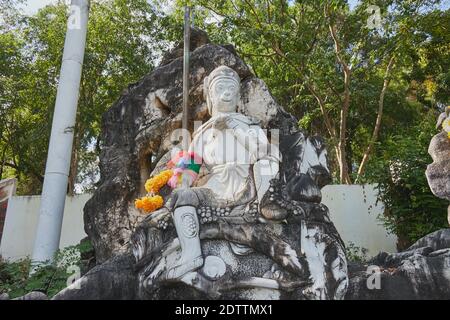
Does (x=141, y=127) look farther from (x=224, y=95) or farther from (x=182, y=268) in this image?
(x=182, y=268)

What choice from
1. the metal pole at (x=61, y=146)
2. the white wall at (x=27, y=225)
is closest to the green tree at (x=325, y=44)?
the metal pole at (x=61, y=146)

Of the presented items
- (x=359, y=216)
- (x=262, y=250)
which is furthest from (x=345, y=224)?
(x=262, y=250)

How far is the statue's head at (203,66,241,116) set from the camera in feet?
17.6

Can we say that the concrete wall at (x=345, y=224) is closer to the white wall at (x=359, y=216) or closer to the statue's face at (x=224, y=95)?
the white wall at (x=359, y=216)

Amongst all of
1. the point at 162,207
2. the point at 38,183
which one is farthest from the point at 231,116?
the point at 38,183

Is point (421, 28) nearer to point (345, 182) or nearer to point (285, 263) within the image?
point (345, 182)

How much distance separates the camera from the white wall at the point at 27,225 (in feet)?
34.8

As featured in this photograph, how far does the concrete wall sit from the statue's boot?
234 inches

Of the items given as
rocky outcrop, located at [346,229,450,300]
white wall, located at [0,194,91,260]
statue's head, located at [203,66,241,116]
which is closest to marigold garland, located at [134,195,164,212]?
statue's head, located at [203,66,241,116]

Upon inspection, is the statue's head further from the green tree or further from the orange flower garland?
the green tree

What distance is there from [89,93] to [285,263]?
10449 millimetres

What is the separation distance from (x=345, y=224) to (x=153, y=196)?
5694 mm

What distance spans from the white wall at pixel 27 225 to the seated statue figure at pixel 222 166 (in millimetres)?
6156

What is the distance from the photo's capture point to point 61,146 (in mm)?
8492
